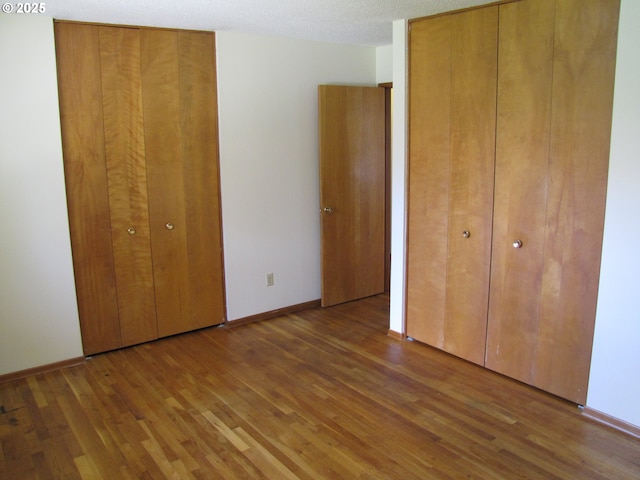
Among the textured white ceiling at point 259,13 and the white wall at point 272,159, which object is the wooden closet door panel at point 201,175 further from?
the textured white ceiling at point 259,13

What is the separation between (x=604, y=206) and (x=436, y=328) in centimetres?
142

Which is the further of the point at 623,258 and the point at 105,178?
the point at 105,178

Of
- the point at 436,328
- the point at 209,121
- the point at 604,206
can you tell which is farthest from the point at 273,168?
the point at 604,206

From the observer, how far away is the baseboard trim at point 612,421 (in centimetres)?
247

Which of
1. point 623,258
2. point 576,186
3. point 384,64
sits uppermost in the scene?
point 384,64

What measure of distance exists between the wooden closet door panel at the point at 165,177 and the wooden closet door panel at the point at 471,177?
1981 mm

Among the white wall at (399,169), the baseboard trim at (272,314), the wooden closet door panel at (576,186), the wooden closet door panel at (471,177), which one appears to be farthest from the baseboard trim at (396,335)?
the wooden closet door panel at (576,186)

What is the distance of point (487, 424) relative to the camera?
102 inches

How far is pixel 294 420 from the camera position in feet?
8.69

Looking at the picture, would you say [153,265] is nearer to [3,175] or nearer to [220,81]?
[3,175]

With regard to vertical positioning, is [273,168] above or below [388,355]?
above

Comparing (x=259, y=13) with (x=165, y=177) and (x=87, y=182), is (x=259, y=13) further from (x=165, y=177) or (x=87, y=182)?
(x=87, y=182)

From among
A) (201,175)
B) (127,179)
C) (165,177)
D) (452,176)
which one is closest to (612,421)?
(452,176)

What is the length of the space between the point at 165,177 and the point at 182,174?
13cm
